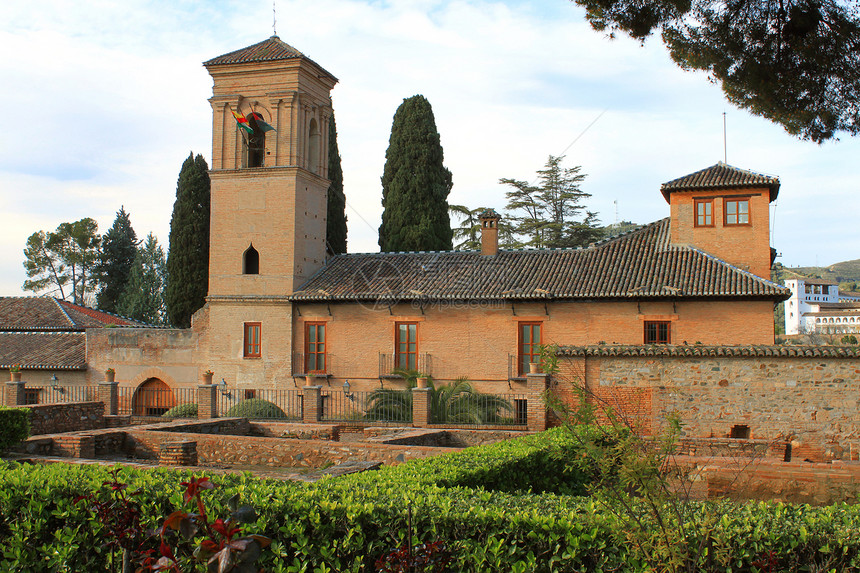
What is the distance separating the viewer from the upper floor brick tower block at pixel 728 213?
2289 centimetres

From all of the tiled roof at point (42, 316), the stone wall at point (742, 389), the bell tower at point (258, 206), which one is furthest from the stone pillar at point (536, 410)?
the tiled roof at point (42, 316)

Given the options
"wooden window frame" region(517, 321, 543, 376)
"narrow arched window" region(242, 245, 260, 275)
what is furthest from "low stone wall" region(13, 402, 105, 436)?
"wooden window frame" region(517, 321, 543, 376)

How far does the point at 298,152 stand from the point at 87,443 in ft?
44.5

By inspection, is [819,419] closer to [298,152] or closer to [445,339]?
[445,339]

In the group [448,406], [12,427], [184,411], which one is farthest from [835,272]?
[12,427]

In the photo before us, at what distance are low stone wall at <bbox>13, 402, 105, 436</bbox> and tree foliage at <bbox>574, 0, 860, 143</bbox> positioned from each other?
14.0m

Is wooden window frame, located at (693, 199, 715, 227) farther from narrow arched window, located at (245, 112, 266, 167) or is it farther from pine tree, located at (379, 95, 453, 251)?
narrow arched window, located at (245, 112, 266, 167)

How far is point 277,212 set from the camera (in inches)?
995

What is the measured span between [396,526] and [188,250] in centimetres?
2970

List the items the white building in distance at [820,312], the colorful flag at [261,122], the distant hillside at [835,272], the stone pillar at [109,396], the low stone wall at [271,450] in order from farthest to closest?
the distant hillside at [835,272], the white building in distance at [820,312], the colorful flag at [261,122], the stone pillar at [109,396], the low stone wall at [271,450]

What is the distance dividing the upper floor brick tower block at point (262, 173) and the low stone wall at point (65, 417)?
8.04 meters

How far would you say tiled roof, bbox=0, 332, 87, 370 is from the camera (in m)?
27.0

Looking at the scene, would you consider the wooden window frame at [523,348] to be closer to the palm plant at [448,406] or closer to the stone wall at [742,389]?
the palm plant at [448,406]

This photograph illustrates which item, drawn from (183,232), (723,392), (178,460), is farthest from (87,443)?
(183,232)
